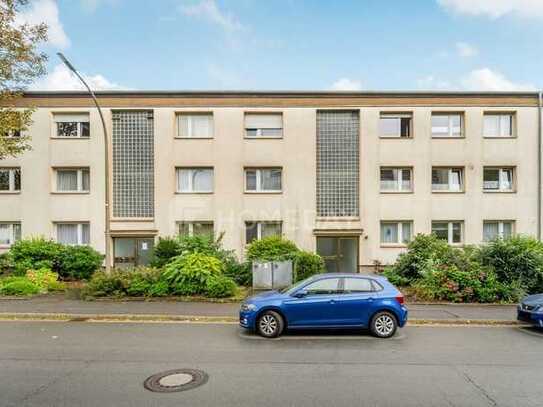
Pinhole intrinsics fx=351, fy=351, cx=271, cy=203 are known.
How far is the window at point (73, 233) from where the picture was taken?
61.1ft

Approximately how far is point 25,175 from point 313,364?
739 inches

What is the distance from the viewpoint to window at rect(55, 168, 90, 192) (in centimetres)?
1878

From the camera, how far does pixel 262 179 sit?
18.9 metres

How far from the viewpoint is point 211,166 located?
18656 millimetres

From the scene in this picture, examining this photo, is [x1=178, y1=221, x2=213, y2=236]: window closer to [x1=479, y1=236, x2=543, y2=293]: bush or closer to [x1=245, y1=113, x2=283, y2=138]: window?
[x1=245, y1=113, x2=283, y2=138]: window

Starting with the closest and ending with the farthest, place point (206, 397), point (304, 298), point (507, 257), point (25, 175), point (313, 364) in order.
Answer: point (206, 397)
point (313, 364)
point (304, 298)
point (507, 257)
point (25, 175)

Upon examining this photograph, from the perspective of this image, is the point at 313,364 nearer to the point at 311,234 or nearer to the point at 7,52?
the point at 311,234

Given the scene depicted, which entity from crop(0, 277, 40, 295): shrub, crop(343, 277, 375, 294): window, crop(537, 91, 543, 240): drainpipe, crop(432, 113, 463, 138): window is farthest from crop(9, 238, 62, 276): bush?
crop(537, 91, 543, 240): drainpipe

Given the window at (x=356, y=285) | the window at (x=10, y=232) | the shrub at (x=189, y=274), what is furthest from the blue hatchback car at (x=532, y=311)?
the window at (x=10, y=232)

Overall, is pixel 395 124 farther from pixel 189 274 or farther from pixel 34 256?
pixel 34 256

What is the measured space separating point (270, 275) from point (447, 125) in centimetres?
1283

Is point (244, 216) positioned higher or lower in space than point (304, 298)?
higher

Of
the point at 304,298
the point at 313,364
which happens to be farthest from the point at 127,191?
the point at 313,364

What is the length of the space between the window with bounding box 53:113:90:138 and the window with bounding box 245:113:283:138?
8.61 metres
